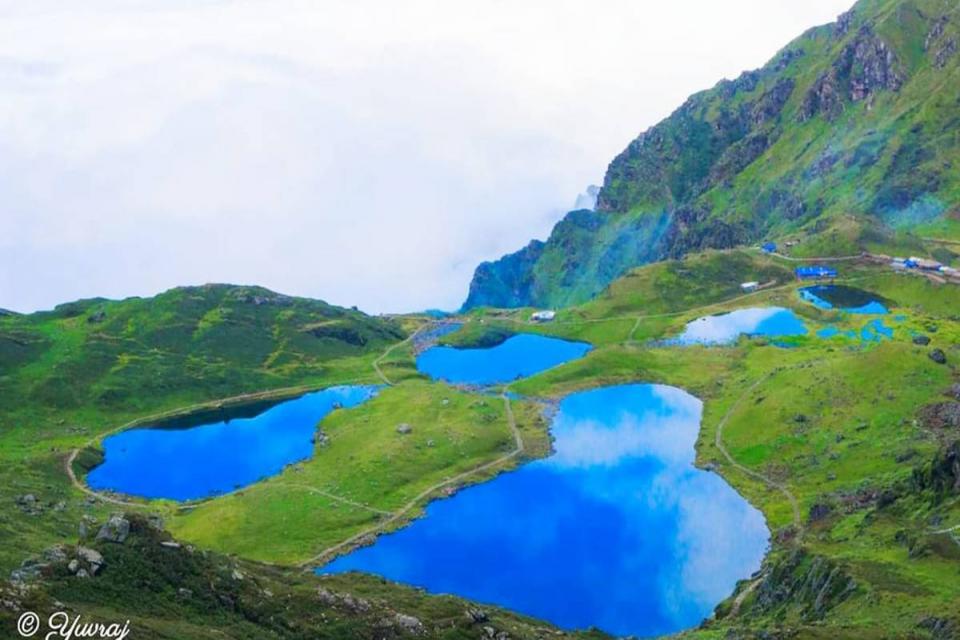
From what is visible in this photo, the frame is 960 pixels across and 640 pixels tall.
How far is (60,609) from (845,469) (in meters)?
110

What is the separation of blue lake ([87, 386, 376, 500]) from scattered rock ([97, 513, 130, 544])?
82.3 m

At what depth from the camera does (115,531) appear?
66.7 meters

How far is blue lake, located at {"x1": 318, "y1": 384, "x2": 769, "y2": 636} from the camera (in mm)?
104062

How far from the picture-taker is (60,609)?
52.6m

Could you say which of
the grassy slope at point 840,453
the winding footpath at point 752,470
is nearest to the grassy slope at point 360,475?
the grassy slope at point 840,453

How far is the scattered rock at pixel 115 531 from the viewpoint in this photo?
218 feet

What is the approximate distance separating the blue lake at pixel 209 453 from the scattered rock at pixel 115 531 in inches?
3238

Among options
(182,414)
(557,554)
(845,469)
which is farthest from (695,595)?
(182,414)

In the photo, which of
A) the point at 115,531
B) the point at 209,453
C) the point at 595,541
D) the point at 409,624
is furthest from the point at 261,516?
the point at 409,624

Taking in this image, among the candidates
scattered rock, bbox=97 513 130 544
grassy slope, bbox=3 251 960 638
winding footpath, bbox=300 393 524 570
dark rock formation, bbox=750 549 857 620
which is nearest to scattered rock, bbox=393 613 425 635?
grassy slope, bbox=3 251 960 638

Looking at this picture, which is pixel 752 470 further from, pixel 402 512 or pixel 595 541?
pixel 402 512

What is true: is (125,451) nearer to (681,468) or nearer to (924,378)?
(681,468)

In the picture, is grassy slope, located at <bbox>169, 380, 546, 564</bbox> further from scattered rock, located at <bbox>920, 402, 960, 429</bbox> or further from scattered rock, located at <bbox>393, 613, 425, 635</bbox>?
scattered rock, located at <bbox>920, 402, 960, 429</bbox>

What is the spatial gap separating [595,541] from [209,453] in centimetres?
8278
